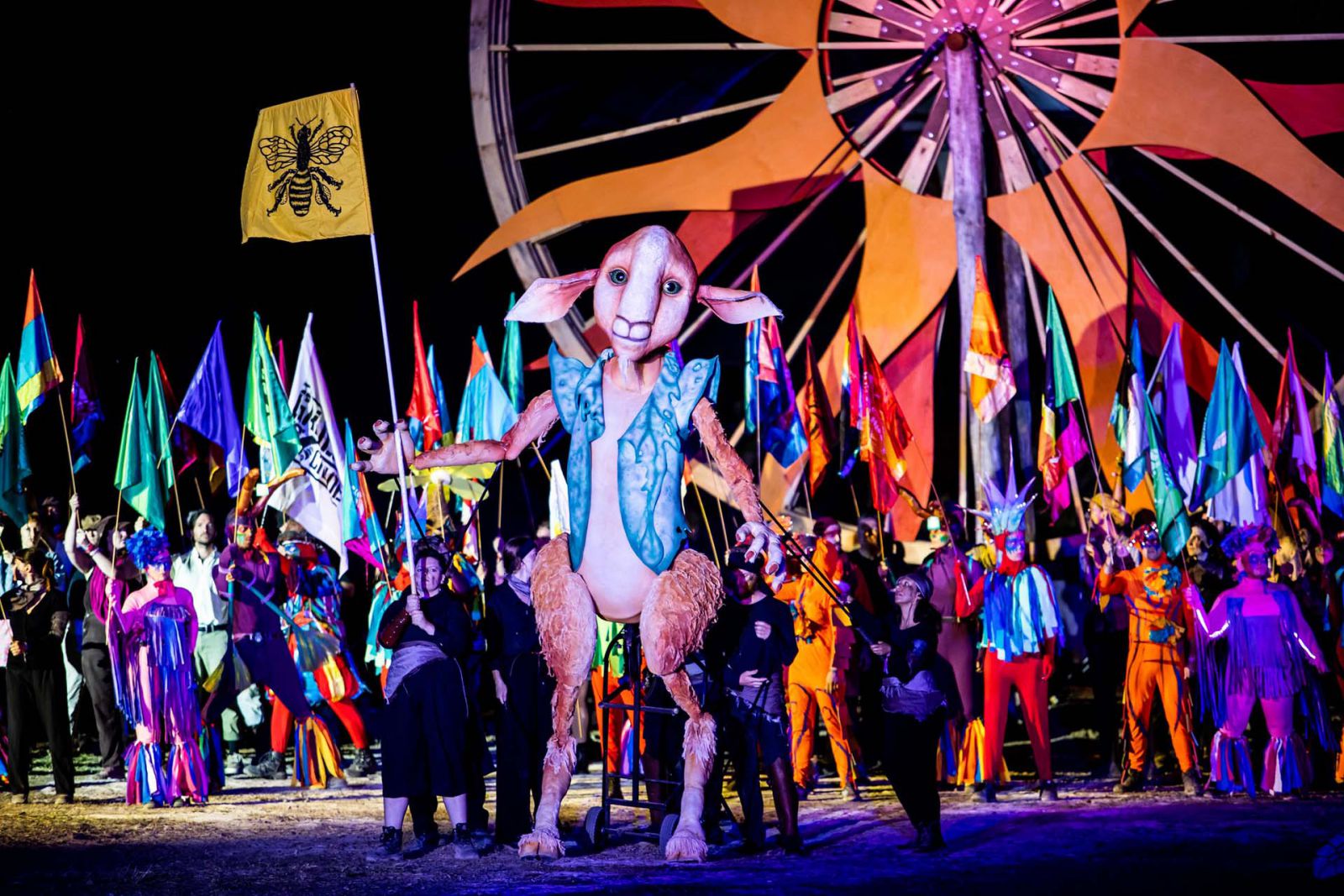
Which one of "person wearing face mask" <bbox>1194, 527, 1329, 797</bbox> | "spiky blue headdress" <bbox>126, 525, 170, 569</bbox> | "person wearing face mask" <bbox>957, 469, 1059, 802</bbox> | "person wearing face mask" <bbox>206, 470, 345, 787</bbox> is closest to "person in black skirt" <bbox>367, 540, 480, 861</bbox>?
"spiky blue headdress" <bbox>126, 525, 170, 569</bbox>

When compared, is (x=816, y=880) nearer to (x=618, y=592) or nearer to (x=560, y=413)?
(x=618, y=592)

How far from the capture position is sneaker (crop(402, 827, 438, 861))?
580 cm

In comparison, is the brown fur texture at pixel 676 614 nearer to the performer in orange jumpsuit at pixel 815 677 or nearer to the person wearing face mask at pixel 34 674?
the performer in orange jumpsuit at pixel 815 677

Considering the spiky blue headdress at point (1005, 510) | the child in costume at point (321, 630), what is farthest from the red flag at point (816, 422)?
the child in costume at point (321, 630)

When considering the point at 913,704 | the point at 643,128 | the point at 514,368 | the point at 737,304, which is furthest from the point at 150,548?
the point at 643,128

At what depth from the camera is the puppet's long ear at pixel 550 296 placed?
570 cm

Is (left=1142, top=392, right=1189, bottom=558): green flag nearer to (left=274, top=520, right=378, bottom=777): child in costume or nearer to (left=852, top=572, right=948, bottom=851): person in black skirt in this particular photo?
(left=852, top=572, right=948, bottom=851): person in black skirt

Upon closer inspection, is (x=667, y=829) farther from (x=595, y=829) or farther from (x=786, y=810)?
(x=786, y=810)

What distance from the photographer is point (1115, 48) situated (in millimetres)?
12031

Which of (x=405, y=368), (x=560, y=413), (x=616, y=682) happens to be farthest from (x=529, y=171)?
(x=560, y=413)

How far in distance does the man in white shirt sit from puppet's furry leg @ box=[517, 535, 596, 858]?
3.48 meters

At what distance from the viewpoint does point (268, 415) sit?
30.1ft

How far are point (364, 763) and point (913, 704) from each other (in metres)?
4.08

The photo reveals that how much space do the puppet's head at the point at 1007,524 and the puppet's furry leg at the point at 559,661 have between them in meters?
3.20
